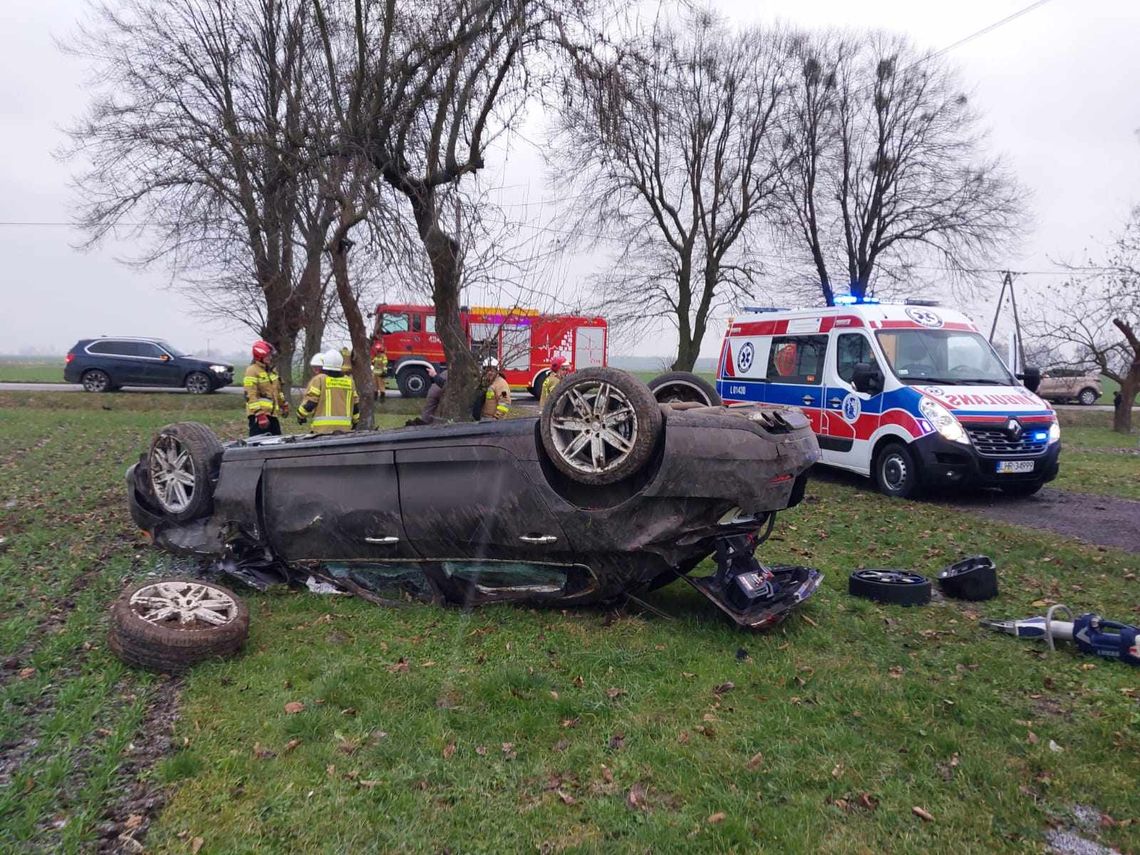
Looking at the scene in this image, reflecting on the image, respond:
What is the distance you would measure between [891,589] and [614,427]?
239 cm

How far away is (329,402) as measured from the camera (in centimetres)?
790

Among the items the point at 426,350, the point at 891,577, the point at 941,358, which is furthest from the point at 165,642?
the point at 426,350

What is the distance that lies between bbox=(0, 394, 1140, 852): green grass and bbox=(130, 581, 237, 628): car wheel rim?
27 centimetres

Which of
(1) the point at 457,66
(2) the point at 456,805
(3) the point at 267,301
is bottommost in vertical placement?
(2) the point at 456,805

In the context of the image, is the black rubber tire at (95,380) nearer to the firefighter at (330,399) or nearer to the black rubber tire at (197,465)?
the firefighter at (330,399)

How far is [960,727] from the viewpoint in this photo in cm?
370

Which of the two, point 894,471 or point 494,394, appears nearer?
point 894,471

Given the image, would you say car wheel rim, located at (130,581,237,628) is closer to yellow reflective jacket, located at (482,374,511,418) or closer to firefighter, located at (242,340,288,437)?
firefighter, located at (242,340,288,437)

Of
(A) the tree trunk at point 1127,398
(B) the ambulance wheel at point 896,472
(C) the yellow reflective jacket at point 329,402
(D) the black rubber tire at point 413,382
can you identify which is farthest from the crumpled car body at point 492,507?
(A) the tree trunk at point 1127,398

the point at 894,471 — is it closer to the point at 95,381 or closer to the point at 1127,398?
the point at 1127,398

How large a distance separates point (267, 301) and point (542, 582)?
59.1ft

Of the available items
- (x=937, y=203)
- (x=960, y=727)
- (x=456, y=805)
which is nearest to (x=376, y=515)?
(x=456, y=805)

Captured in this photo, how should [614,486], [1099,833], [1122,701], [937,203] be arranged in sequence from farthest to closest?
[937,203], [614,486], [1122,701], [1099,833]

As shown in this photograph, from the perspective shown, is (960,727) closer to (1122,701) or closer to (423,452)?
(1122,701)
